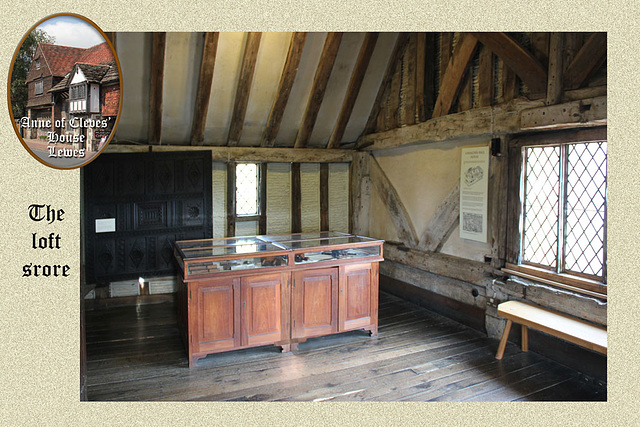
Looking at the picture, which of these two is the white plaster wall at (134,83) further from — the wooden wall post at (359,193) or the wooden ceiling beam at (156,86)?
the wooden wall post at (359,193)

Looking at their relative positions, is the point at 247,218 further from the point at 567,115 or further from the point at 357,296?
the point at 567,115

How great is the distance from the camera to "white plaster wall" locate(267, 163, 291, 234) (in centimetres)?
752

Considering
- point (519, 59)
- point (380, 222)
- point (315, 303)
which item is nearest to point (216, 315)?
point (315, 303)

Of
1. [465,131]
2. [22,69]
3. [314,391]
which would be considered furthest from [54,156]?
[465,131]

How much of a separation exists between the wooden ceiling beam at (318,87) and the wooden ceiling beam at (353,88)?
41 cm

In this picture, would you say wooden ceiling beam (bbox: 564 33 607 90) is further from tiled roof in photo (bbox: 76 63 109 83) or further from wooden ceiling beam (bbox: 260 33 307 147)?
tiled roof in photo (bbox: 76 63 109 83)

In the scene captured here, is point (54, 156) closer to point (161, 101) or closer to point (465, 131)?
point (161, 101)

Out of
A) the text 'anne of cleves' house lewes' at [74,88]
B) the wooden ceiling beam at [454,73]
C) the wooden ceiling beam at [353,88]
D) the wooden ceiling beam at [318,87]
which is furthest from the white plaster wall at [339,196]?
the text 'anne of cleves' house lewes' at [74,88]

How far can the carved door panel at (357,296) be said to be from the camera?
514cm

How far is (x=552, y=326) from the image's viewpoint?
413 cm

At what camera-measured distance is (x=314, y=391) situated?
3936mm

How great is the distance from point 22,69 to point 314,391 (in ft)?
10.6

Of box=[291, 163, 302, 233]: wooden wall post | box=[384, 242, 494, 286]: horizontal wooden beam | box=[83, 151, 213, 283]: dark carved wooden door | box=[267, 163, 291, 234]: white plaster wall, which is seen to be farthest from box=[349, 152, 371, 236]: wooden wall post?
box=[83, 151, 213, 283]: dark carved wooden door

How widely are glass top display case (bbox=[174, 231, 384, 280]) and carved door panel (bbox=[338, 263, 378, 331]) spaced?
0.53 feet
